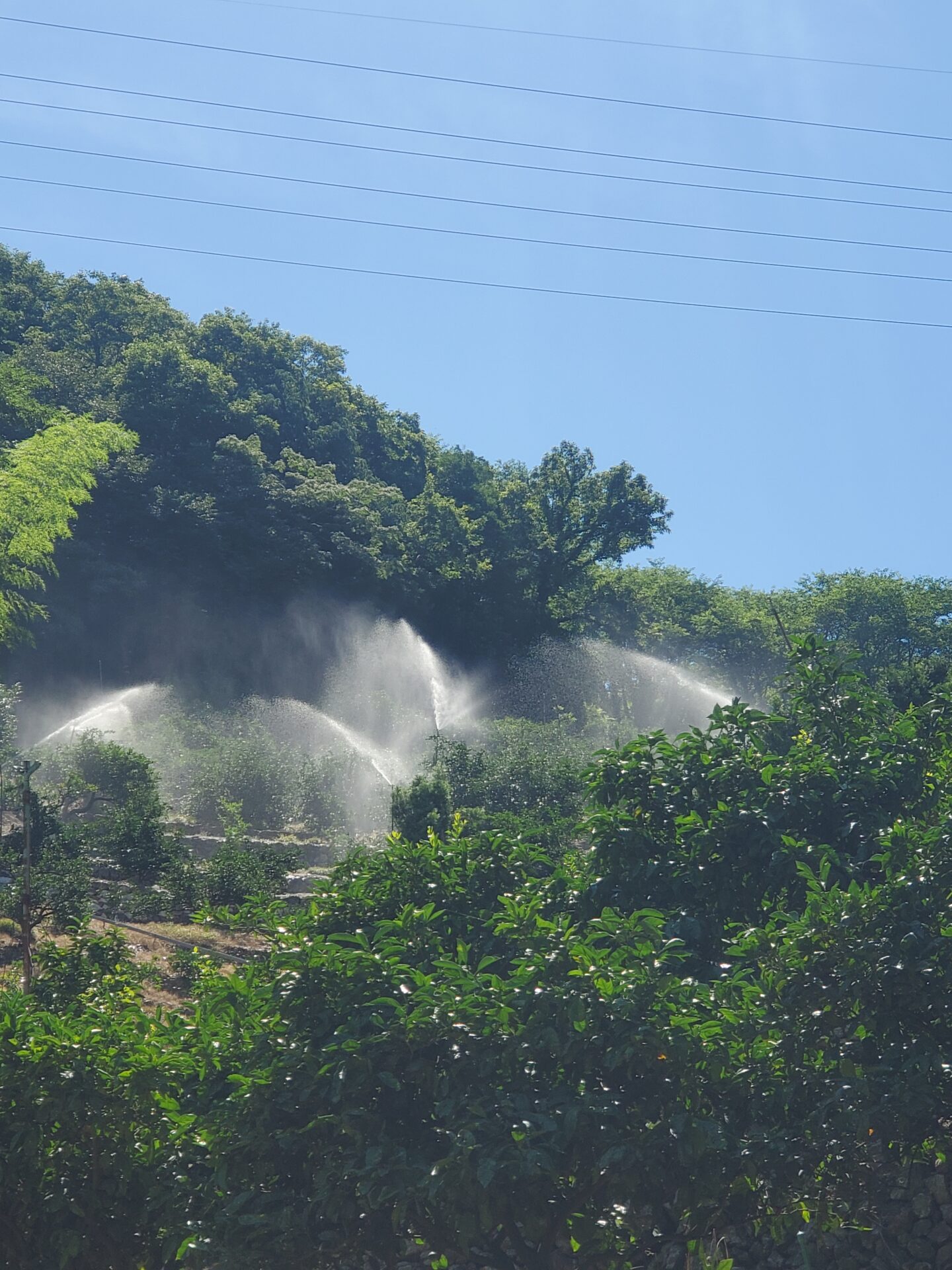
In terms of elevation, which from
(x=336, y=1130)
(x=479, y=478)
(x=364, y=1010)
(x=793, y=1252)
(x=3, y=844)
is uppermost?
(x=479, y=478)

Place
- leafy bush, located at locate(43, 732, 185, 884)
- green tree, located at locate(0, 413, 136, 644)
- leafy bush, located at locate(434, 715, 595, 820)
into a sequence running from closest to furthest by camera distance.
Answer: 1. leafy bush, located at locate(43, 732, 185, 884)
2. leafy bush, located at locate(434, 715, 595, 820)
3. green tree, located at locate(0, 413, 136, 644)

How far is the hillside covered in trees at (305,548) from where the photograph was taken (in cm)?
4594

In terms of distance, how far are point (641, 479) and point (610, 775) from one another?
44.0 metres

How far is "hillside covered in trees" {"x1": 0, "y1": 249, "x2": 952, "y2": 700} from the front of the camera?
45.9 meters

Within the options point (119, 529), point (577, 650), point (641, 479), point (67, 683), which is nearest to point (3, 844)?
point (67, 683)

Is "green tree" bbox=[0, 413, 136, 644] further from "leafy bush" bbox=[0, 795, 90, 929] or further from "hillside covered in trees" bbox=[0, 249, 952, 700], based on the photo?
"hillside covered in trees" bbox=[0, 249, 952, 700]

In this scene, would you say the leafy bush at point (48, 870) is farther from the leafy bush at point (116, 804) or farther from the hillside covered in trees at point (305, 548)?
the hillside covered in trees at point (305, 548)

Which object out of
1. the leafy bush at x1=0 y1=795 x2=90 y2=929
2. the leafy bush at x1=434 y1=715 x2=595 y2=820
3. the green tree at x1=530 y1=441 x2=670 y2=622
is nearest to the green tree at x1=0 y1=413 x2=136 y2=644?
the leafy bush at x1=0 y1=795 x2=90 y2=929

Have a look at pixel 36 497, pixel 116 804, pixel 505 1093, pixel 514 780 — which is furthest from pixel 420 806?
pixel 505 1093

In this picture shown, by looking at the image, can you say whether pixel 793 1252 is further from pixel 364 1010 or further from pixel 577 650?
pixel 577 650

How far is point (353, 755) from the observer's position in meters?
28.0

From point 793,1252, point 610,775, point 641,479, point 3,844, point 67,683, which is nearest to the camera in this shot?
point 793,1252

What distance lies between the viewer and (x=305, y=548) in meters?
46.6

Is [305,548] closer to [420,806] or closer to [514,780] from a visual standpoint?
[514,780]
